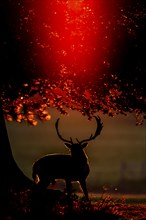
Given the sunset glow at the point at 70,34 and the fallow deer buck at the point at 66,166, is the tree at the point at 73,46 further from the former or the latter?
the fallow deer buck at the point at 66,166

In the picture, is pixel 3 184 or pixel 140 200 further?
pixel 140 200

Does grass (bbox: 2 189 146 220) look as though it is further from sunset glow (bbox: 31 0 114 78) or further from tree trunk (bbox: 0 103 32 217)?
sunset glow (bbox: 31 0 114 78)

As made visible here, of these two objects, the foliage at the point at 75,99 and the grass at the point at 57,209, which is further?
the foliage at the point at 75,99

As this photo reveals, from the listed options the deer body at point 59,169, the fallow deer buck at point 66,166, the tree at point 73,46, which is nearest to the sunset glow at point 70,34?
the tree at point 73,46


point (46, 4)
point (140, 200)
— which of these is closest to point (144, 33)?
point (46, 4)

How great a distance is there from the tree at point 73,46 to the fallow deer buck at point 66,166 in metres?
1.59

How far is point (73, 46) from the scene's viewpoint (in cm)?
2269

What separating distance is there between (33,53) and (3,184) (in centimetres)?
528

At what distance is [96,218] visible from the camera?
57.6 ft

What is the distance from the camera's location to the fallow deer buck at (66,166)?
72.0 feet

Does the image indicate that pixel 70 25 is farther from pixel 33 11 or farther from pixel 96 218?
pixel 96 218

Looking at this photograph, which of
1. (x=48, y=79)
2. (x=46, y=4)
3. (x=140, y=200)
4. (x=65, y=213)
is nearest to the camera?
(x=65, y=213)

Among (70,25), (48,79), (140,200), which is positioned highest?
(70,25)

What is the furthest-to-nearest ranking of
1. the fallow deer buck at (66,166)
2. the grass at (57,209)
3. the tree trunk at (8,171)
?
the tree trunk at (8,171), the fallow deer buck at (66,166), the grass at (57,209)
